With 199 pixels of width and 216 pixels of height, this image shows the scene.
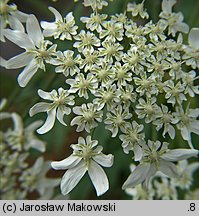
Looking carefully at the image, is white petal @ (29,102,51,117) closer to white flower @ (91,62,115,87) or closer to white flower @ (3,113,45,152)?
white flower @ (91,62,115,87)

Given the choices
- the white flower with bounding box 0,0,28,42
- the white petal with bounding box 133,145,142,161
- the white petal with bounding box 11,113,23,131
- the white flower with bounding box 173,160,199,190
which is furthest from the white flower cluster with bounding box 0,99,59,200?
the white petal with bounding box 133,145,142,161

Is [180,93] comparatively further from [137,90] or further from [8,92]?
[8,92]

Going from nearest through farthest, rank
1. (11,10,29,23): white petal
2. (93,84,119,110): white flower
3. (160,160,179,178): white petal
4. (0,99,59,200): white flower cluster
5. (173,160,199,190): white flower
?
(93,84,119,110): white flower, (160,160,179,178): white petal, (11,10,29,23): white petal, (0,99,59,200): white flower cluster, (173,160,199,190): white flower

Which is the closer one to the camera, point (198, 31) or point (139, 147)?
point (139, 147)

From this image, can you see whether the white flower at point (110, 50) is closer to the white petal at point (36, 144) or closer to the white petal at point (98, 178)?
the white petal at point (98, 178)

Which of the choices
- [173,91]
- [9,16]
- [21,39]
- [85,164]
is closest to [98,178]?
[85,164]
